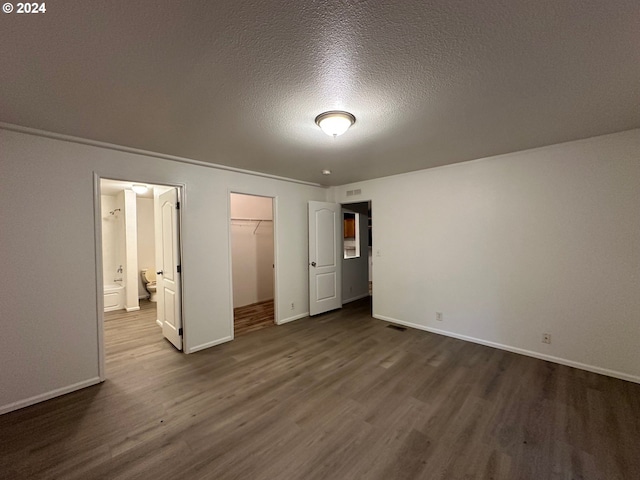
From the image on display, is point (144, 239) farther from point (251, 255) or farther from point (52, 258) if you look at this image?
point (52, 258)

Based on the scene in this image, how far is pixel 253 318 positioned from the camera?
15.2 ft

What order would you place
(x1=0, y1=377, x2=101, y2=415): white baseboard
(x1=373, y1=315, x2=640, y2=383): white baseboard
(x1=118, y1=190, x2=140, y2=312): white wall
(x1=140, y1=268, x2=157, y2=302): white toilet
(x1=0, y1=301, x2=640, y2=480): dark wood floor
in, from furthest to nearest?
(x1=140, y1=268, x2=157, y2=302): white toilet → (x1=118, y1=190, x2=140, y2=312): white wall → (x1=373, y1=315, x2=640, y2=383): white baseboard → (x1=0, y1=377, x2=101, y2=415): white baseboard → (x1=0, y1=301, x2=640, y2=480): dark wood floor

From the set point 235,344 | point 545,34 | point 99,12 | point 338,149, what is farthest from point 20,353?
point 545,34

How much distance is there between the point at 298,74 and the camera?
1.57m

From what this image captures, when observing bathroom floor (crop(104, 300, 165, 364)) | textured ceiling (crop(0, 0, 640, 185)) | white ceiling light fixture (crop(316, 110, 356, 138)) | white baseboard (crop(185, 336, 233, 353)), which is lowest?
bathroom floor (crop(104, 300, 165, 364))

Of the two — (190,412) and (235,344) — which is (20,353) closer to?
(190,412)

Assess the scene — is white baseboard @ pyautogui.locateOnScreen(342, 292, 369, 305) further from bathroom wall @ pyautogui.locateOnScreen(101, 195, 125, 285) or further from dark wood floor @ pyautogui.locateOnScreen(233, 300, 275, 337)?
bathroom wall @ pyautogui.locateOnScreen(101, 195, 125, 285)

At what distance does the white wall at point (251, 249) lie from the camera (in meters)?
5.46

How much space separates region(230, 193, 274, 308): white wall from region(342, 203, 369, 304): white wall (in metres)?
1.80

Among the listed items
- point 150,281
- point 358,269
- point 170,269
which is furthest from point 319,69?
point 150,281

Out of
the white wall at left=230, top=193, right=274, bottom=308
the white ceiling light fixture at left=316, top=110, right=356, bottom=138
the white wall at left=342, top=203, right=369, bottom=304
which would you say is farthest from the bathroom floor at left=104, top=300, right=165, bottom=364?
the white wall at left=342, top=203, right=369, bottom=304

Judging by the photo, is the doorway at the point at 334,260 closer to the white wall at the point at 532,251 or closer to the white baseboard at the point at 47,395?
the white wall at the point at 532,251

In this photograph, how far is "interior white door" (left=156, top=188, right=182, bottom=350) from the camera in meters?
3.27

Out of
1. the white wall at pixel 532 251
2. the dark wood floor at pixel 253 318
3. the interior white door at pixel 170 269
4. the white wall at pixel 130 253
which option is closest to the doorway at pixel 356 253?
the white wall at pixel 532 251
